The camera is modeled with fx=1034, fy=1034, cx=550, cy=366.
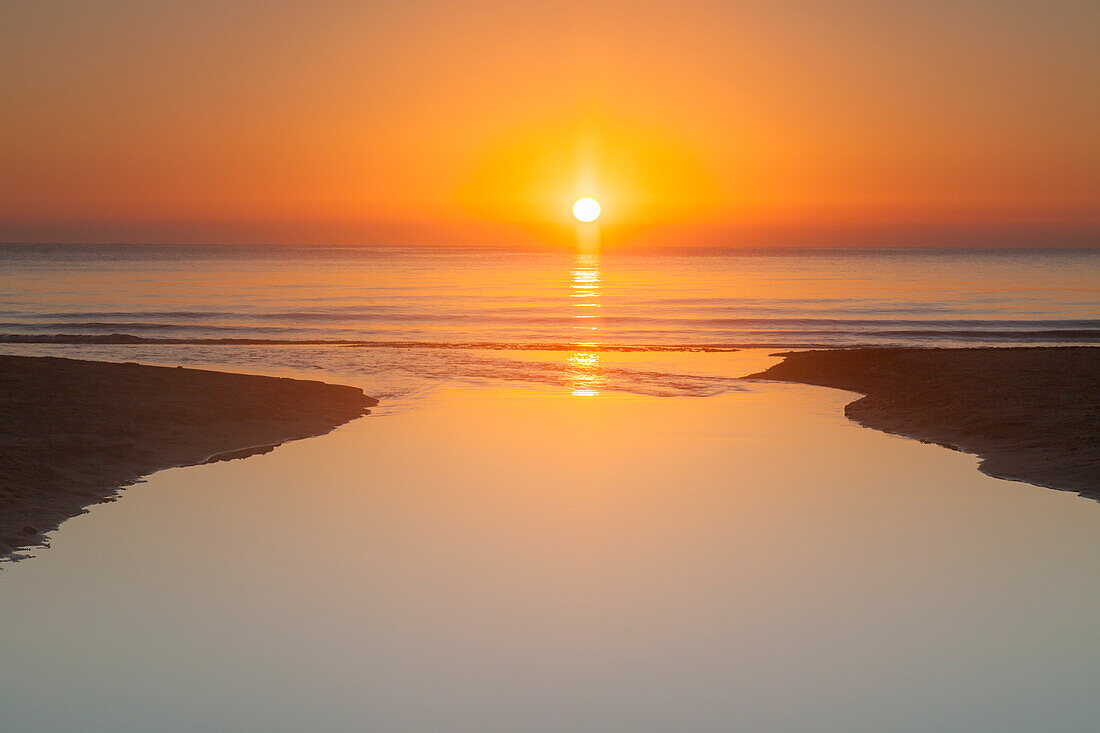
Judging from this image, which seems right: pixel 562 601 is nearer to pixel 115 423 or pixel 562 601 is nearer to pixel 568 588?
pixel 568 588

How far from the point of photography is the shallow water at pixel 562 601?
6.76 meters

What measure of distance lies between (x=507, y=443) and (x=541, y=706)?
10046 mm

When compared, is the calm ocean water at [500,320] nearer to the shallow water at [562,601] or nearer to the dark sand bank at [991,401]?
the dark sand bank at [991,401]

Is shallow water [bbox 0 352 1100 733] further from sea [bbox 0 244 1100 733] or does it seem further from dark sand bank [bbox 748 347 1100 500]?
dark sand bank [bbox 748 347 1100 500]

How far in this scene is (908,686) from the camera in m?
7.07

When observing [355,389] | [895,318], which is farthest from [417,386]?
[895,318]

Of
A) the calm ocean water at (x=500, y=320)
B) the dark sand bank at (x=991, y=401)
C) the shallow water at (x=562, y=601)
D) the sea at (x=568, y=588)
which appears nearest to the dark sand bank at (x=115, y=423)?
the sea at (x=568, y=588)

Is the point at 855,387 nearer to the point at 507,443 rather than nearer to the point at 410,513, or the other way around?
the point at 507,443

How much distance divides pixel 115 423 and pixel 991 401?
1549 cm

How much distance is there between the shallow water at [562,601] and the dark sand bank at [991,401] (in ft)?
4.12

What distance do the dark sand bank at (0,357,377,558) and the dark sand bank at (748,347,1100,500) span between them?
10950 millimetres

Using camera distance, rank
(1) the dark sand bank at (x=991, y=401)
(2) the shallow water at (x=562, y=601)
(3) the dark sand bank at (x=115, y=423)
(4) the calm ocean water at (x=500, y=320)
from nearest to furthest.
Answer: (2) the shallow water at (x=562, y=601)
(3) the dark sand bank at (x=115, y=423)
(1) the dark sand bank at (x=991, y=401)
(4) the calm ocean water at (x=500, y=320)

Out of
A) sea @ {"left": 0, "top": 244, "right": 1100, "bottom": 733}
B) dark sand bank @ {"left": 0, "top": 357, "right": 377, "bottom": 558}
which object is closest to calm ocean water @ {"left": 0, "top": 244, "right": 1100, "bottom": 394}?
A: dark sand bank @ {"left": 0, "top": 357, "right": 377, "bottom": 558}

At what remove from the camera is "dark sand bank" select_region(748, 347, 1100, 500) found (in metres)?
15.0
